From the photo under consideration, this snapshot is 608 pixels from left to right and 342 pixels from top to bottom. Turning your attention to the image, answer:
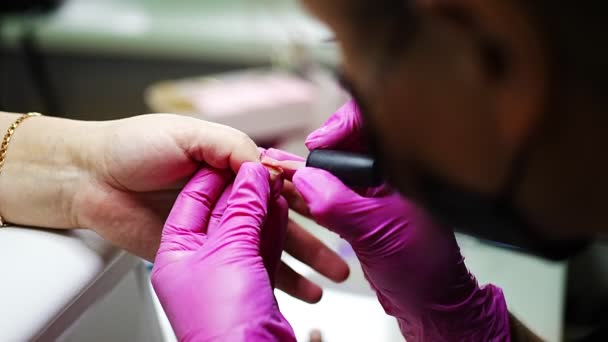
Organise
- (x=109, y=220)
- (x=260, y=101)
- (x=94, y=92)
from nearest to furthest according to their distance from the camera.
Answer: (x=109, y=220) < (x=260, y=101) < (x=94, y=92)

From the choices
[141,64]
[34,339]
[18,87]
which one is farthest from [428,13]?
[18,87]

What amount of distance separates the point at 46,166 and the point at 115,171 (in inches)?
4.6

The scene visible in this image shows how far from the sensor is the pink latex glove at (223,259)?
0.56 meters

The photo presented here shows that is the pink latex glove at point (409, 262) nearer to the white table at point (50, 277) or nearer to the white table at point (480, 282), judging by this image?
the white table at point (480, 282)

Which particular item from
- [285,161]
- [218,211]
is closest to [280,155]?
[285,161]

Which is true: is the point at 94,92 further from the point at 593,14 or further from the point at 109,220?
the point at 593,14

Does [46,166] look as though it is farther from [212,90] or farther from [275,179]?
[212,90]

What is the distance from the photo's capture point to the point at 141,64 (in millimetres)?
2037

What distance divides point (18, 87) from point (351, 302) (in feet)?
6.67

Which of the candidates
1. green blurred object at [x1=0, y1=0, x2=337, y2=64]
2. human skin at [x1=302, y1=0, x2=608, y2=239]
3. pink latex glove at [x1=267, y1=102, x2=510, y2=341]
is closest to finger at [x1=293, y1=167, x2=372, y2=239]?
pink latex glove at [x1=267, y1=102, x2=510, y2=341]

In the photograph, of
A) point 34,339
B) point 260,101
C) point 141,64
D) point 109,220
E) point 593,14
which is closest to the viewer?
point 593,14

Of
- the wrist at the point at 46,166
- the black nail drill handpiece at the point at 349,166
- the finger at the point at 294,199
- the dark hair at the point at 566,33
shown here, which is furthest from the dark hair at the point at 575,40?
the wrist at the point at 46,166

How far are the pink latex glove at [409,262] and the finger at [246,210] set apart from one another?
0.16ft

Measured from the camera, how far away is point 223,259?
606 mm
